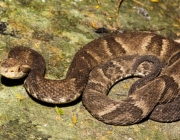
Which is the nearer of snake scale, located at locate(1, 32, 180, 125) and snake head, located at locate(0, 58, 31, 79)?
snake head, located at locate(0, 58, 31, 79)

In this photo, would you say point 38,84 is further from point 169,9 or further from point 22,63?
point 169,9

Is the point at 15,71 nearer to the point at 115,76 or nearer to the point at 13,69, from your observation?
the point at 13,69

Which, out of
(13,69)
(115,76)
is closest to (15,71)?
(13,69)

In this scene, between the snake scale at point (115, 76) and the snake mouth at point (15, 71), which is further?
the snake scale at point (115, 76)

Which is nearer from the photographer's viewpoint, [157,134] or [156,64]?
[157,134]

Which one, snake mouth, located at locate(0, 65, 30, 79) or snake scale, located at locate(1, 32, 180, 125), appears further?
snake scale, located at locate(1, 32, 180, 125)

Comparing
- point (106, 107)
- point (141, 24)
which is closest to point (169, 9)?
point (141, 24)
